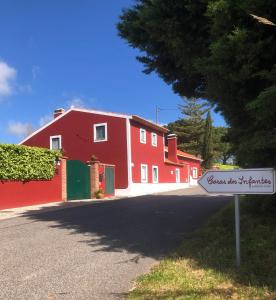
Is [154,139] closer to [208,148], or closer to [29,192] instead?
[29,192]

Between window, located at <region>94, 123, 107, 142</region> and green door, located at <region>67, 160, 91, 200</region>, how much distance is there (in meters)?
5.40

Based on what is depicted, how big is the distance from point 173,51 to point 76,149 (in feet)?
73.5

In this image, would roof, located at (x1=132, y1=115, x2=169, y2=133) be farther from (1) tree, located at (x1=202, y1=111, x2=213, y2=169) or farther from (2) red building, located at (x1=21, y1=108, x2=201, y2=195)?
(1) tree, located at (x1=202, y1=111, x2=213, y2=169)

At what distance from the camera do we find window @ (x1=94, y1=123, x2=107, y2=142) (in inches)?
1211

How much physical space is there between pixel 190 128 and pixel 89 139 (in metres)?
39.0

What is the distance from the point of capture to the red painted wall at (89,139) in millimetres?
30031

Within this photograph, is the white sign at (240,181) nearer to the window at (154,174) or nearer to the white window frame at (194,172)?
the window at (154,174)

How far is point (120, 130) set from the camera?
30.1 meters

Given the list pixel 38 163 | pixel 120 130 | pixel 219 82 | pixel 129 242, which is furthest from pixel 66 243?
pixel 120 130

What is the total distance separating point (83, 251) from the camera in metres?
8.43

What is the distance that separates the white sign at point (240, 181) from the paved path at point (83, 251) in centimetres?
180

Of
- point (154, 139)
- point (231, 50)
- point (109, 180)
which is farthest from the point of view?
point (154, 139)

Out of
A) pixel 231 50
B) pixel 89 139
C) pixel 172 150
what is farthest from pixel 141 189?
pixel 231 50

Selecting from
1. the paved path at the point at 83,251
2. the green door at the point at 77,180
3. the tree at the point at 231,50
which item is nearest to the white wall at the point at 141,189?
the green door at the point at 77,180
